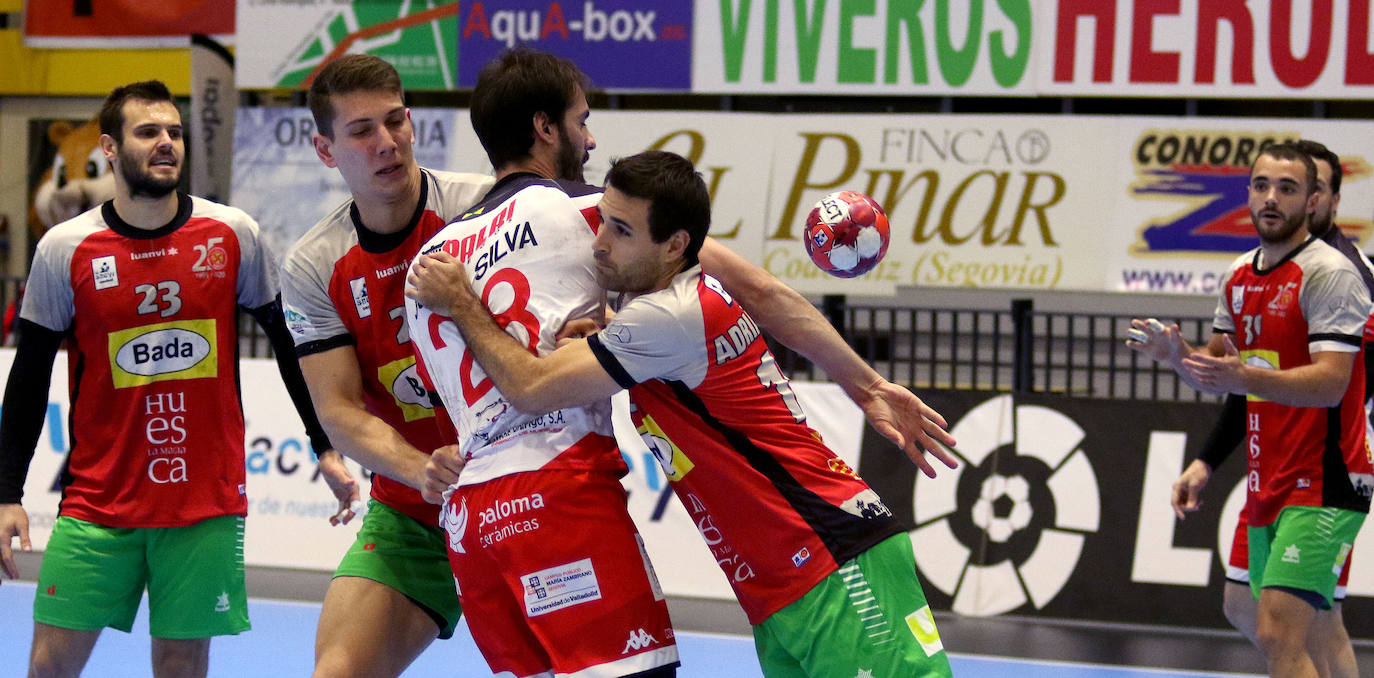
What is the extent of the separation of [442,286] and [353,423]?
622mm

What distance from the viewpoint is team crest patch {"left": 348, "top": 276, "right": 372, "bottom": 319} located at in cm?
344

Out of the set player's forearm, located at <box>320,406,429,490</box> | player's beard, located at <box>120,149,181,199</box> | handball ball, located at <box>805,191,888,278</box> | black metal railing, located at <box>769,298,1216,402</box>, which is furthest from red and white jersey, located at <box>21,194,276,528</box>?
black metal railing, located at <box>769,298,1216,402</box>

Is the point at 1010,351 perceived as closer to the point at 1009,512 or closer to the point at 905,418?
the point at 1009,512

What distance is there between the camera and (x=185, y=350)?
4.12 metres

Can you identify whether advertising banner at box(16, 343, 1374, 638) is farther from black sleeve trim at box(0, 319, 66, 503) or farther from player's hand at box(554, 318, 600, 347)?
player's hand at box(554, 318, 600, 347)

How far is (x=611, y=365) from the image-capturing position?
2.78 m

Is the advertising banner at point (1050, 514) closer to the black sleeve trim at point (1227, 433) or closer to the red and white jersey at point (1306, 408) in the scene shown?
the black sleeve trim at point (1227, 433)

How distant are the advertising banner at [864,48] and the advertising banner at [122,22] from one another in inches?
174

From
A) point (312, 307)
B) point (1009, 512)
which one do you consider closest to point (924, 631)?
point (312, 307)

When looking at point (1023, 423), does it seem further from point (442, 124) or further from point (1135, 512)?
point (442, 124)

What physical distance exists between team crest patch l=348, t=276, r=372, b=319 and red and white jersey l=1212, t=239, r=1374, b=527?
2931 mm

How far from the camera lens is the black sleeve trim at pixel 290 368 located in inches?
162

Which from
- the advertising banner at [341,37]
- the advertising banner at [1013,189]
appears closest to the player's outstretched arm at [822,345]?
the advertising banner at [1013,189]

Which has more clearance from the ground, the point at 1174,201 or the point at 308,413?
the point at 1174,201
